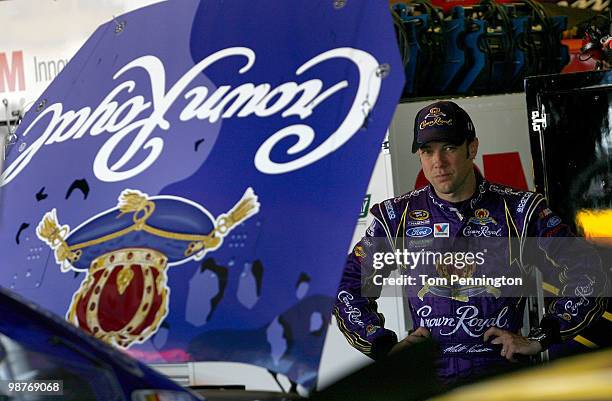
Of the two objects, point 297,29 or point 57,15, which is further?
point 57,15

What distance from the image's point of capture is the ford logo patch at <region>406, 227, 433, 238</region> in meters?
3.30

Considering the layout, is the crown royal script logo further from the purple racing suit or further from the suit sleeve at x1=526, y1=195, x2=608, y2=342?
the suit sleeve at x1=526, y1=195, x2=608, y2=342

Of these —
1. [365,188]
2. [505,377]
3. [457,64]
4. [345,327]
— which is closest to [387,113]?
[365,188]

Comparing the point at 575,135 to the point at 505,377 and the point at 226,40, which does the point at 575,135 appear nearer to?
the point at 226,40

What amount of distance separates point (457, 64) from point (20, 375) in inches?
98.6

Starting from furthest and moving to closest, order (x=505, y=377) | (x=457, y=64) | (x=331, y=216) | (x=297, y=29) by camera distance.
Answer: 1. (x=457, y=64)
2. (x=297, y=29)
3. (x=331, y=216)
4. (x=505, y=377)

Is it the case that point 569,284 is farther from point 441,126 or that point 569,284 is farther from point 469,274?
point 441,126

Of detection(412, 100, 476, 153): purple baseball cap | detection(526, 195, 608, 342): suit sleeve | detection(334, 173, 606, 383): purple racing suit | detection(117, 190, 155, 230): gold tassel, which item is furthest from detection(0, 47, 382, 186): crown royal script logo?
detection(526, 195, 608, 342): suit sleeve

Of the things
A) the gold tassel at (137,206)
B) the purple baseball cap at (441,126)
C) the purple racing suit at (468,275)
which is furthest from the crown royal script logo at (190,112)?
the purple baseball cap at (441,126)

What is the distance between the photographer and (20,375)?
185 centimetres

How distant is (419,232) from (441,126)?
1.16ft

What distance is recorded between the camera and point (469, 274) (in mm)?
3215

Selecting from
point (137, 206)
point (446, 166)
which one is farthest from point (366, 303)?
point (137, 206)

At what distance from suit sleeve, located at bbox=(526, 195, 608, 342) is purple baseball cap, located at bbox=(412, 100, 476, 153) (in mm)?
398
